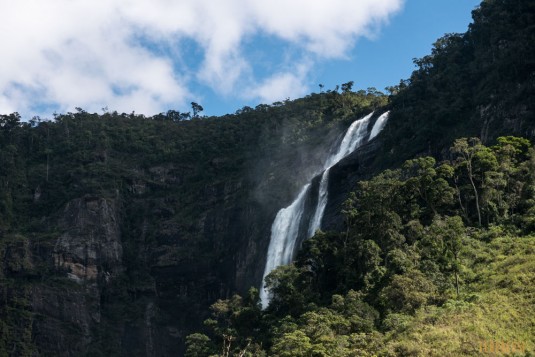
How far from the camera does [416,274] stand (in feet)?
115

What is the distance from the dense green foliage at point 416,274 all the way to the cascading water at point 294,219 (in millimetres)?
11904

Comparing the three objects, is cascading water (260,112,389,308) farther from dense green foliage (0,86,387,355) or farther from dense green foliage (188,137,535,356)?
dense green foliage (188,137,535,356)

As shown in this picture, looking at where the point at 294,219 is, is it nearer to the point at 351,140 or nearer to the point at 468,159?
the point at 351,140

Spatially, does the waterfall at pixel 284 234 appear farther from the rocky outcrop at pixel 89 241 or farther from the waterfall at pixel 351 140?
the rocky outcrop at pixel 89 241

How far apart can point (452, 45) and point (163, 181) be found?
1441 inches

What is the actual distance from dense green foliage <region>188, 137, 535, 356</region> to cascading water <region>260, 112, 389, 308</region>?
11.9 m

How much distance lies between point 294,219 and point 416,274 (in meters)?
28.1

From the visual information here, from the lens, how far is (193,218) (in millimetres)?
78438

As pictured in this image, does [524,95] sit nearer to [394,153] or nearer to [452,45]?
[394,153]

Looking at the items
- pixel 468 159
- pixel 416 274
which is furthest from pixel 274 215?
pixel 416 274

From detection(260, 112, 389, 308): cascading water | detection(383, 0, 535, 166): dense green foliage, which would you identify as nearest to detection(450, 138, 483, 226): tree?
detection(383, 0, 535, 166): dense green foliage

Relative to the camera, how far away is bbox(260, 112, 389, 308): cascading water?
196ft

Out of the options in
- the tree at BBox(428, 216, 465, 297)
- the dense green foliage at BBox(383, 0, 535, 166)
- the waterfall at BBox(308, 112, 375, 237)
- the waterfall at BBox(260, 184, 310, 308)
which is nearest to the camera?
the tree at BBox(428, 216, 465, 297)

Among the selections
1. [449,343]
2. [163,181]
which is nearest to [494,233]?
[449,343]
